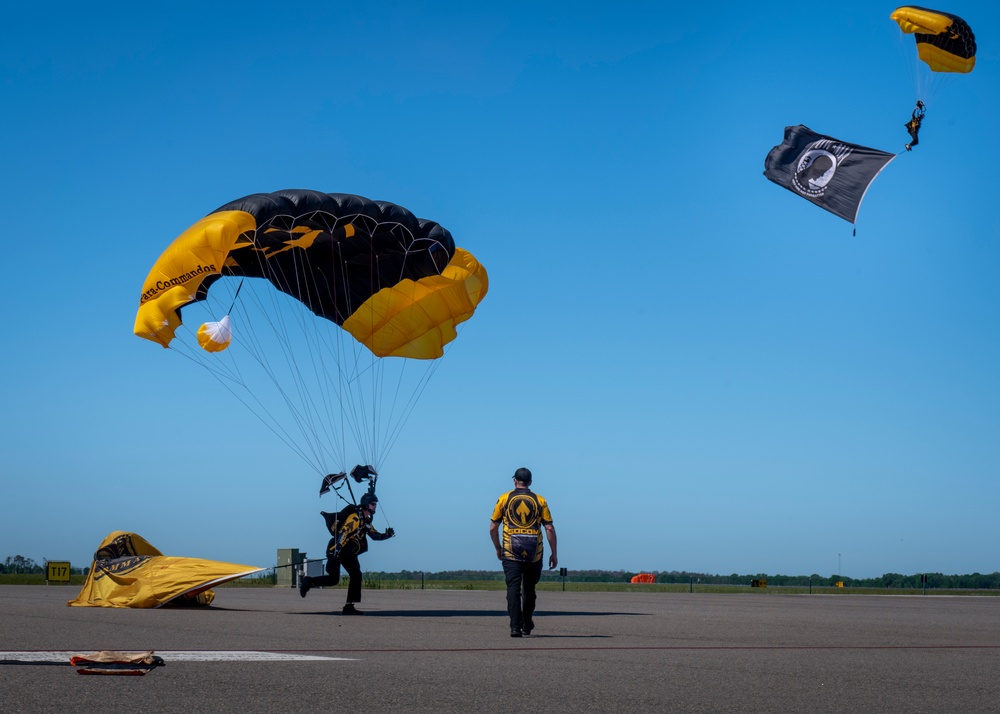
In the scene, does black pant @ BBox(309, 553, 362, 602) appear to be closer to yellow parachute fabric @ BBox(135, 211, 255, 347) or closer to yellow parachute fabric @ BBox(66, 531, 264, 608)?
yellow parachute fabric @ BBox(66, 531, 264, 608)

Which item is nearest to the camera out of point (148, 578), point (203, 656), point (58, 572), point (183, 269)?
point (203, 656)

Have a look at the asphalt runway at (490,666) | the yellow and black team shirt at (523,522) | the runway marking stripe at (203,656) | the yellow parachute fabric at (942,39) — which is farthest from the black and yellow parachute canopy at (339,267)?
the yellow parachute fabric at (942,39)

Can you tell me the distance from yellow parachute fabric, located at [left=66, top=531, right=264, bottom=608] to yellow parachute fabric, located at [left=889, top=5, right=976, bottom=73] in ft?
51.7

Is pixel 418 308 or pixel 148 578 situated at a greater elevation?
pixel 418 308

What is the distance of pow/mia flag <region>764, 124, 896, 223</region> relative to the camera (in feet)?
70.2

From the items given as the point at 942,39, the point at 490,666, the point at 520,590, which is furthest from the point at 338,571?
the point at 942,39

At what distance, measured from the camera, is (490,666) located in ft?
27.2

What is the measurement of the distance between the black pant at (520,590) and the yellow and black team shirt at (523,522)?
9 cm

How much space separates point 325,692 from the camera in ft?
21.5

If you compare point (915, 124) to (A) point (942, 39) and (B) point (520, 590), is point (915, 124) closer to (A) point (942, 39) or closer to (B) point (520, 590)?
(A) point (942, 39)

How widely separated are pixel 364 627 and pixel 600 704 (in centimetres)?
726

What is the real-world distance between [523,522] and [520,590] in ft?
2.78

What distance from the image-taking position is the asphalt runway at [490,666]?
6.26 m

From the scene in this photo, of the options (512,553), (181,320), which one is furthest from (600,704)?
(181,320)
